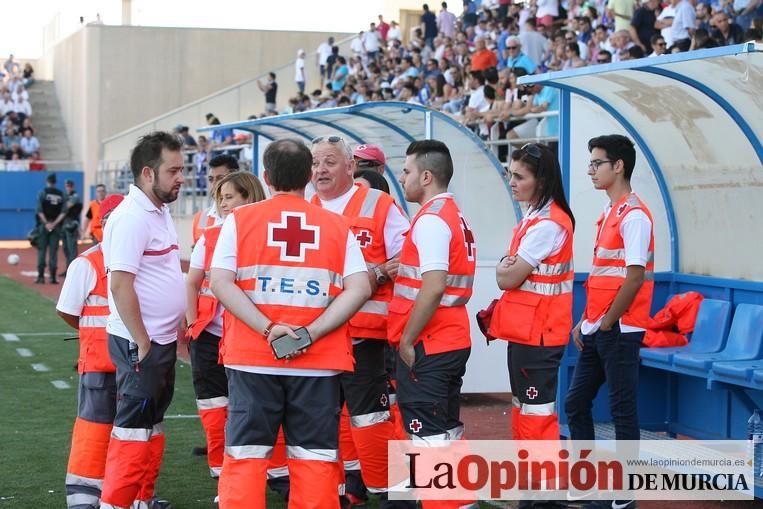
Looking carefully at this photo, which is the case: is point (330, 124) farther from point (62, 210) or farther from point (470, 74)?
point (62, 210)

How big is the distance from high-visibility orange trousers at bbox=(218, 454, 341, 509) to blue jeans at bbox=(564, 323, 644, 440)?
6.99 ft

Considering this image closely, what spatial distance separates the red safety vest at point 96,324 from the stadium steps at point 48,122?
36641 millimetres

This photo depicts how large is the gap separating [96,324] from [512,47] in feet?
44.2

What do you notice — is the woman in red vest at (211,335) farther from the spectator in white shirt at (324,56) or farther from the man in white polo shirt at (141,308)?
the spectator in white shirt at (324,56)

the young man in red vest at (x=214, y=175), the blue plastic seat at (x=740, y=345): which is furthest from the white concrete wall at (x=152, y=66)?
the blue plastic seat at (x=740, y=345)

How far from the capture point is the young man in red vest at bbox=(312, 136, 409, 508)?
6.36 meters

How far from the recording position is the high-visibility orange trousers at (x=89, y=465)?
610cm

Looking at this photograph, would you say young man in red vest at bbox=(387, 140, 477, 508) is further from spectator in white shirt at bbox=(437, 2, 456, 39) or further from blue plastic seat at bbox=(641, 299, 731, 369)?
spectator in white shirt at bbox=(437, 2, 456, 39)

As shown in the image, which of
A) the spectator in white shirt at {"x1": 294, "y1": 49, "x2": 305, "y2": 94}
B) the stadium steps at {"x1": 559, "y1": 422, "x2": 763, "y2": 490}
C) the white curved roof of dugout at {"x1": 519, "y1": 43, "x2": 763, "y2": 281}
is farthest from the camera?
the spectator in white shirt at {"x1": 294, "y1": 49, "x2": 305, "y2": 94}

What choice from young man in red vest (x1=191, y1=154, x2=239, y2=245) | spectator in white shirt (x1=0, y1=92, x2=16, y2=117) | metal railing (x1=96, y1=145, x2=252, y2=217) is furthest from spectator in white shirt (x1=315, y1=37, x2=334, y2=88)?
young man in red vest (x1=191, y1=154, x2=239, y2=245)

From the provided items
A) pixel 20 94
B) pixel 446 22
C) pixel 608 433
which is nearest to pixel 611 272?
pixel 608 433

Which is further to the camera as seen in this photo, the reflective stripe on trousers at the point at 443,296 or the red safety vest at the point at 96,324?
the red safety vest at the point at 96,324

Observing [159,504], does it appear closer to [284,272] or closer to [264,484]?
[264,484]

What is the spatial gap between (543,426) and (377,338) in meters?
1.05
